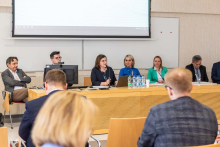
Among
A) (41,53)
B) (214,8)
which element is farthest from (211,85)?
(41,53)

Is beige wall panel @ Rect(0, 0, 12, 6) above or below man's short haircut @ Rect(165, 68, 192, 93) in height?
above

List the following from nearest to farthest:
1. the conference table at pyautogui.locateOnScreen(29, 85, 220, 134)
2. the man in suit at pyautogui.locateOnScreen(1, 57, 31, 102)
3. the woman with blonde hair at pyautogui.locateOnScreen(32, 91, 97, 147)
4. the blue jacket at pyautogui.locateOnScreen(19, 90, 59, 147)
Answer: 1. the woman with blonde hair at pyautogui.locateOnScreen(32, 91, 97, 147)
2. the blue jacket at pyautogui.locateOnScreen(19, 90, 59, 147)
3. the conference table at pyautogui.locateOnScreen(29, 85, 220, 134)
4. the man in suit at pyautogui.locateOnScreen(1, 57, 31, 102)

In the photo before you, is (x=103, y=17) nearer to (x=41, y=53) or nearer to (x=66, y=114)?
(x=41, y=53)

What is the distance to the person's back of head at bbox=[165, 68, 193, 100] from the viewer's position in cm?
189

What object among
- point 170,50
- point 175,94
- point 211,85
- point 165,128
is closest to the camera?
point 165,128

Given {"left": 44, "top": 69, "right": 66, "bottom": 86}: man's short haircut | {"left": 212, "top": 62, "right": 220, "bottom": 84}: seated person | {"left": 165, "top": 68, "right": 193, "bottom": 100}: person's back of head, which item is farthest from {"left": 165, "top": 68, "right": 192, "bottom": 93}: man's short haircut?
{"left": 212, "top": 62, "right": 220, "bottom": 84}: seated person

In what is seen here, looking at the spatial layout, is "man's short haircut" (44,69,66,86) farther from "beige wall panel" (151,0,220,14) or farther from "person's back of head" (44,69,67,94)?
"beige wall panel" (151,0,220,14)

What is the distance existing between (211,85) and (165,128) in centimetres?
331

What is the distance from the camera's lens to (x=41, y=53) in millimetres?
5762

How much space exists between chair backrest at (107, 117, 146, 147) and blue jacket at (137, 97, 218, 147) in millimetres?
422

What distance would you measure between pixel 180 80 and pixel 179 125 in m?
0.35

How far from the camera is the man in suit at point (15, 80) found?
4.93 meters

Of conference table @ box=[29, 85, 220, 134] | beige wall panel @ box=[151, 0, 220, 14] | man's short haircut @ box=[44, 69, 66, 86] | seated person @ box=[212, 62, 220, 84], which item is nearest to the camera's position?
man's short haircut @ box=[44, 69, 66, 86]

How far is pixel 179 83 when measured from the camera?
1909 millimetres
